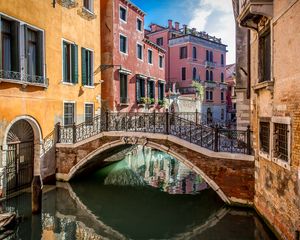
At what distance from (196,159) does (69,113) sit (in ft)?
19.2

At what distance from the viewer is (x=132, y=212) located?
27.4 ft

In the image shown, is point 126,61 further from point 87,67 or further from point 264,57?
point 264,57

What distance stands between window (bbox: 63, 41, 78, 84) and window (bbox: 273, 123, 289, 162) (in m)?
8.29

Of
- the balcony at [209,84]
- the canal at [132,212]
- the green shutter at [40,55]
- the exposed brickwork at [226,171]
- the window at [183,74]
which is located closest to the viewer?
the canal at [132,212]

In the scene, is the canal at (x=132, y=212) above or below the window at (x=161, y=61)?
below

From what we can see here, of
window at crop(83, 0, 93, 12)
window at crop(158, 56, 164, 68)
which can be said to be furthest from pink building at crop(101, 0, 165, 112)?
window at crop(83, 0, 93, 12)

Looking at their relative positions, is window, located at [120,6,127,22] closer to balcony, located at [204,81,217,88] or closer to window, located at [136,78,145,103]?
window, located at [136,78,145,103]

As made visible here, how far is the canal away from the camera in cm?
683

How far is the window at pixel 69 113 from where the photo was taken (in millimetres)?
11383

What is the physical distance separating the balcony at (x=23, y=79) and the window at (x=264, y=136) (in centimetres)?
711

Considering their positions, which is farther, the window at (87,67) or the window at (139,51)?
the window at (139,51)

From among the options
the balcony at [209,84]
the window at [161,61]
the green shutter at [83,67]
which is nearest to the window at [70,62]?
the green shutter at [83,67]

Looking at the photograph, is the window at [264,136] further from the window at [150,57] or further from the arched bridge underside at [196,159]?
the window at [150,57]

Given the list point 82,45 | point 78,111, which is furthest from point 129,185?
point 82,45
